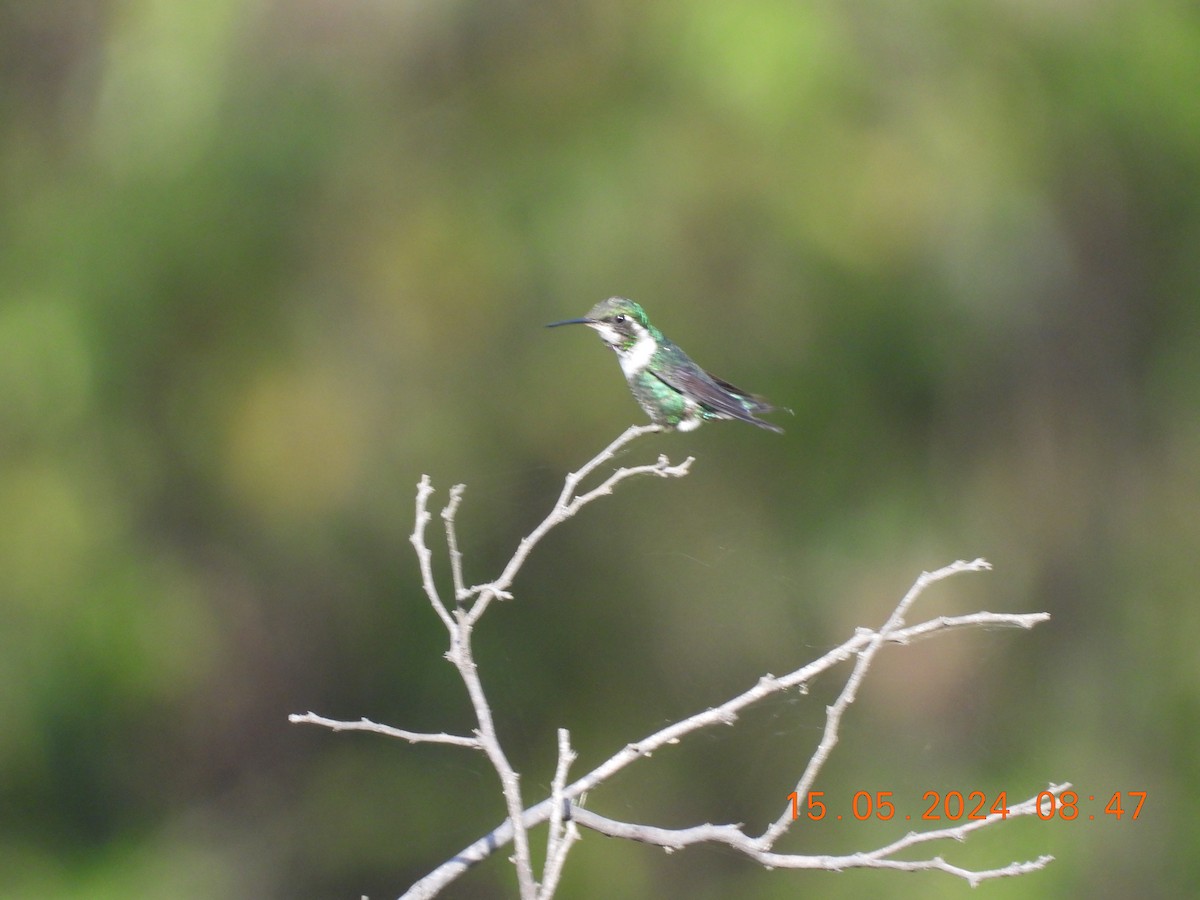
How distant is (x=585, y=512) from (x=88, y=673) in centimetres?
258

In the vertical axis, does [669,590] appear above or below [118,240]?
below

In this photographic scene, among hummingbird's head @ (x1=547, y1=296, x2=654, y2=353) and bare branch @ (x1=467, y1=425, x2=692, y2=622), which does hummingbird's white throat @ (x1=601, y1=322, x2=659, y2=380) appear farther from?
bare branch @ (x1=467, y1=425, x2=692, y2=622)

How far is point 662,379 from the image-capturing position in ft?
5.70

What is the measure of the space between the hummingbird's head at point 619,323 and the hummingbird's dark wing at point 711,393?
0.28 feet

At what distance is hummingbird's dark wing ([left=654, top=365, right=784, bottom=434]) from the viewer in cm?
169

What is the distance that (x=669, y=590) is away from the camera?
4566 millimetres

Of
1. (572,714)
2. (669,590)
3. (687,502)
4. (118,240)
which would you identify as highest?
(118,240)

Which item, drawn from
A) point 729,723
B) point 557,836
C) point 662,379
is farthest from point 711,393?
point 557,836

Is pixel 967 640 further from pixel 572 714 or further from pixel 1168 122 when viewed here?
pixel 1168 122

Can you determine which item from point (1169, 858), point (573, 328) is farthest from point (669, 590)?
point (1169, 858)

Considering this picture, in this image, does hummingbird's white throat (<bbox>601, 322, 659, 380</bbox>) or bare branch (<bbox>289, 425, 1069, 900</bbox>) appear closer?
bare branch (<bbox>289, 425, 1069, 900</bbox>)
